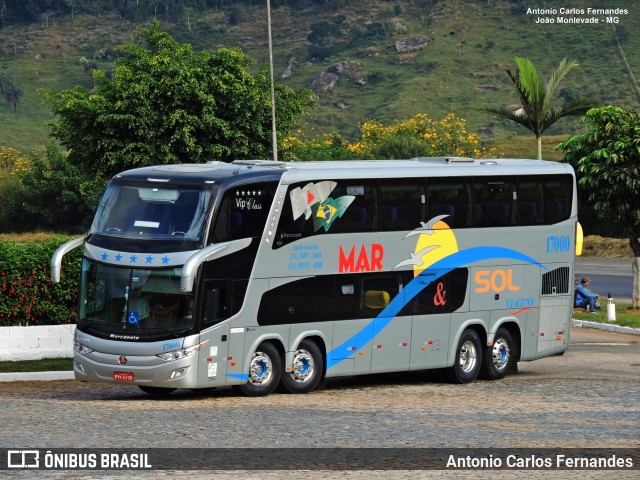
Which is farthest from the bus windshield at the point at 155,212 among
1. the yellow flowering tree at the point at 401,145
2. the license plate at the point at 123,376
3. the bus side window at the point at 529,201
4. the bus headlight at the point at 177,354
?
the yellow flowering tree at the point at 401,145

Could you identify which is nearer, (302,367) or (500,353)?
(302,367)

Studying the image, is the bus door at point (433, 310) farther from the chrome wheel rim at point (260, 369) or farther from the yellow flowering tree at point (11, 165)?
the yellow flowering tree at point (11, 165)

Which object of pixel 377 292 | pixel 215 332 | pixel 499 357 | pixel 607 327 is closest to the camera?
pixel 215 332

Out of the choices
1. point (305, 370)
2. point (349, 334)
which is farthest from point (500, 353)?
point (305, 370)

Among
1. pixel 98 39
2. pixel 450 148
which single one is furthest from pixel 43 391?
pixel 98 39

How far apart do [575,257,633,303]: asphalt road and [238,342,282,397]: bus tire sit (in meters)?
27.9

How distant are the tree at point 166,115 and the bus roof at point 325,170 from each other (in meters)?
25.4

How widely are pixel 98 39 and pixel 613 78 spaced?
7866 cm

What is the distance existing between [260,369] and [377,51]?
149696 millimetres

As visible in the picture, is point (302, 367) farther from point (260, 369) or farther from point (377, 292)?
point (377, 292)

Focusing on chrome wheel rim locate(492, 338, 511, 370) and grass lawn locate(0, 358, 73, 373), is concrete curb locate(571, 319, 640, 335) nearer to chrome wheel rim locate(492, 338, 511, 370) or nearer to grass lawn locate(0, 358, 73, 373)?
chrome wheel rim locate(492, 338, 511, 370)

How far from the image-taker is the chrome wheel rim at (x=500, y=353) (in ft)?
89.9

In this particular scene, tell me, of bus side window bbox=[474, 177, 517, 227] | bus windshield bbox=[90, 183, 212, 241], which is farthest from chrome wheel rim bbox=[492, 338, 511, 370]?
bus windshield bbox=[90, 183, 212, 241]

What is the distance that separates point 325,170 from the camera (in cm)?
2414
